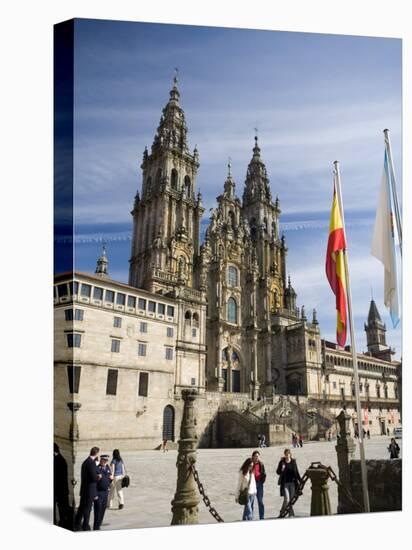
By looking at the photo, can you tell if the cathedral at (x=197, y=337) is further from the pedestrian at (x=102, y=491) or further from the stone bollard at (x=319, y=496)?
the stone bollard at (x=319, y=496)

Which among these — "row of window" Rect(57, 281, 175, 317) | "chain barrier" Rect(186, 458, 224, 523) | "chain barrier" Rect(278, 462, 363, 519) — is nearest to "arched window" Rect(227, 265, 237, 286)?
"row of window" Rect(57, 281, 175, 317)

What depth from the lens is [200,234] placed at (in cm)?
3041

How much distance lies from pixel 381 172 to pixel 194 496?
37.3 ft

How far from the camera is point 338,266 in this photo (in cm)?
1598

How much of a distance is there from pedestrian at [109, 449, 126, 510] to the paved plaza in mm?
182

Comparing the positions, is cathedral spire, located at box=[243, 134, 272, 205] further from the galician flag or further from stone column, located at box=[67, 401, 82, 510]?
stone column, located at box=[67, 401, 82, 510]

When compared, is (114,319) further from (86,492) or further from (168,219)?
(168,219)

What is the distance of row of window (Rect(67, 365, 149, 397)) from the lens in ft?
45.0

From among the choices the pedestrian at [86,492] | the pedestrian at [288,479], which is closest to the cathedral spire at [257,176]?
the pedestrian at [288,479]

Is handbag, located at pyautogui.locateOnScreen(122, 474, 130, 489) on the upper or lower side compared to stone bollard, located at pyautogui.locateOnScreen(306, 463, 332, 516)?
upper

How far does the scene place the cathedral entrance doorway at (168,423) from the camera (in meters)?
16.6

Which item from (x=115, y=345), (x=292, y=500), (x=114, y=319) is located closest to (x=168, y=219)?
(x=114, y=319)

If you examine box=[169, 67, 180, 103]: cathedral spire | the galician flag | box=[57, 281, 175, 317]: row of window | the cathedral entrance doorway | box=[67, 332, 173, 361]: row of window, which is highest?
box=[169, 67, 180, 103]: cathedral spire

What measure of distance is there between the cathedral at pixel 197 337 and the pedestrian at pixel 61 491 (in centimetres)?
47
